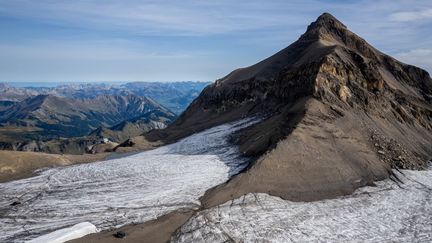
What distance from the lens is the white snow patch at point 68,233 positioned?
25870 millimetres

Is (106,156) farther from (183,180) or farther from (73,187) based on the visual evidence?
(183,180)

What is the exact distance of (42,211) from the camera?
34.1 metres

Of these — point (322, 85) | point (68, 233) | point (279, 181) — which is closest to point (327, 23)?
point (322, 85)

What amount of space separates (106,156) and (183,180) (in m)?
26.3

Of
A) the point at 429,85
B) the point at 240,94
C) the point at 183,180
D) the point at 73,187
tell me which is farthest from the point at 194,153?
the point at 429,85

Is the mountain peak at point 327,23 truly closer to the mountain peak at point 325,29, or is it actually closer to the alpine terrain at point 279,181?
the mountain peak at point 325,29

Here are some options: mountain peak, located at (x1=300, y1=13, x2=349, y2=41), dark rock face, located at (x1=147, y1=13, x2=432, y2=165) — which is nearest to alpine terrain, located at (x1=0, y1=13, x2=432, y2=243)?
dark rock face, located at (x1=147, y1=13, x2=432, y2=165)

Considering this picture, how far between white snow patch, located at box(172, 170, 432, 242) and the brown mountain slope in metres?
1.79

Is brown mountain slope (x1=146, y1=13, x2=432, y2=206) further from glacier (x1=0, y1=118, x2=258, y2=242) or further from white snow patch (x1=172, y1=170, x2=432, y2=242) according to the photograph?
glacier (x1=0, y1=118, x2=258, y2=242)

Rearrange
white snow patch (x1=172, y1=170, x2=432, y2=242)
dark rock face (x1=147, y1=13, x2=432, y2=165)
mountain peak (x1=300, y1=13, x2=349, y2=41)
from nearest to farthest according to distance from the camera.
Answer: white snow patch (x1=172, y1=170, x2=432, y2=242) → dark rock face (x1=147, y1=13, x2=432, y2=165) → mountain peak (x1=300, y1=13, x2=349, y2=41)

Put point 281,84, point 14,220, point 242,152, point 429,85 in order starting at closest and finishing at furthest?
1. point 14,220
2. point 242,152
3. point 281,84
4. point 429,85

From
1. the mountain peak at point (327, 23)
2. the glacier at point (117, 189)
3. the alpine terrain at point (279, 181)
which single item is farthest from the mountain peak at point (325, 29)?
the glacier at point (117, 189)

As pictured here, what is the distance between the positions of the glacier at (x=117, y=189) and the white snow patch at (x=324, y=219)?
4294mm

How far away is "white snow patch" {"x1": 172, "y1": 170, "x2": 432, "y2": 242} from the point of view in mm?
26625
